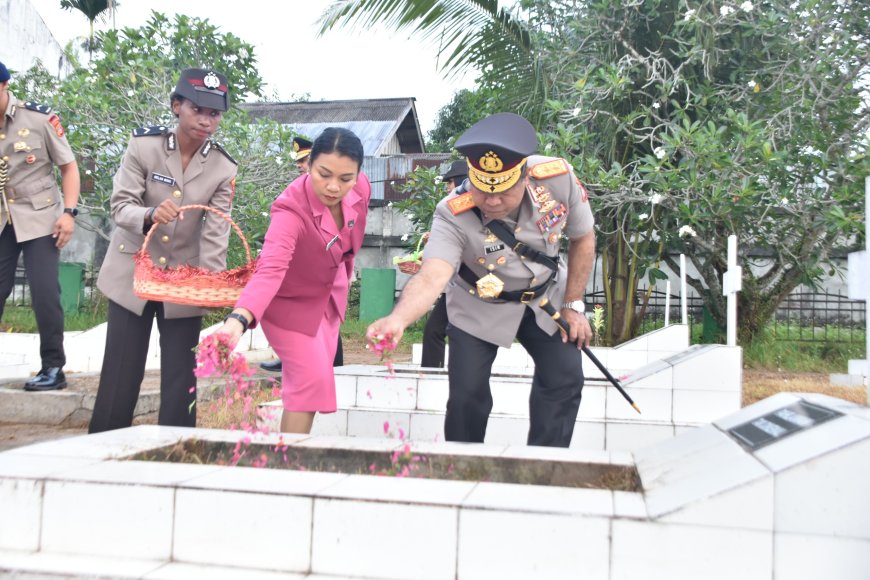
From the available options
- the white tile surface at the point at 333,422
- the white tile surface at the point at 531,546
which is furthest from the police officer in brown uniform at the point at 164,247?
the white tile surface at the point at 531,546

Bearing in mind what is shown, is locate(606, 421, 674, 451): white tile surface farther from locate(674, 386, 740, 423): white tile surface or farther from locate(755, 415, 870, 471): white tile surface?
locate(755, 415, 870, 471): white tile surface

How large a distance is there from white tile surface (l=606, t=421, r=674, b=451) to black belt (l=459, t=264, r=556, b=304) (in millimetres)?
1845

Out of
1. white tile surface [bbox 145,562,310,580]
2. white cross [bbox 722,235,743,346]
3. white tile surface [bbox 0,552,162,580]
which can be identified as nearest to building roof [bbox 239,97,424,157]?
white cross [bbox 722,235,743,346]

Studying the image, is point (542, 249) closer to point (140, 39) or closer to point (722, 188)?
point (722, 188)

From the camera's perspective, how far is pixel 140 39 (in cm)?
1215

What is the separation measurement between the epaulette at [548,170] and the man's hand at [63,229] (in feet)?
9.98

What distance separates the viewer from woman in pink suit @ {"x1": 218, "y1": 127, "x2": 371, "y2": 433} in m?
3.85

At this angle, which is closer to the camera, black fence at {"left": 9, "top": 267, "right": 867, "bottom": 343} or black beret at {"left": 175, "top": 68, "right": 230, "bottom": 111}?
black beret at {"left": 175, "top": 68, "right": 230, "bottom": 111}

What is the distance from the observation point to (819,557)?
226 cm

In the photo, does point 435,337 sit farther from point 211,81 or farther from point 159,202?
point 211,81

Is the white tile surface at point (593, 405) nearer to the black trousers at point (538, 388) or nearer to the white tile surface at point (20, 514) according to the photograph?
the black trousers at point (538, 388)

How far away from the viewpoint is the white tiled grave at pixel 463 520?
227cm

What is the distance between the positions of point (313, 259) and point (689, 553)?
7.67ft

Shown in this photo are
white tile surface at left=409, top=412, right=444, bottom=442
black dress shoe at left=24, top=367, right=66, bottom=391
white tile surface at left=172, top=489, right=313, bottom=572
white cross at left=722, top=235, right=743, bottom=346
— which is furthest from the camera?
black dress shoe at left=24, top=367, right=66, bottom=391
